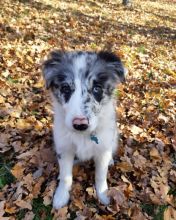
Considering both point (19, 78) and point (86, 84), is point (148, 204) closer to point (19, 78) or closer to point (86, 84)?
point (86, 84)

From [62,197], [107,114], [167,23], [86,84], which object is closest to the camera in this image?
[86,84]

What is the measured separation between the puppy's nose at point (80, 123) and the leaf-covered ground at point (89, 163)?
130 centimetres

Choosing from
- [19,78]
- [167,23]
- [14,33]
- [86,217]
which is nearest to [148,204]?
[86,217]

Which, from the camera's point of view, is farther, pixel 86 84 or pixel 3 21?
pixel 3 21

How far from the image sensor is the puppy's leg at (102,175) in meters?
4.24

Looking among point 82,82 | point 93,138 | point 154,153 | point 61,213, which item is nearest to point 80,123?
point 82,82

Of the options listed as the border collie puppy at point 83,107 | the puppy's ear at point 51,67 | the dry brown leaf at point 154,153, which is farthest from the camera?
the dry brown leaf at point 154,153

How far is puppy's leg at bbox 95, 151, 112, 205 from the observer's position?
424 centimetres

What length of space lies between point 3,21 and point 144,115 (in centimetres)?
533

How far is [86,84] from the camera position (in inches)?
137

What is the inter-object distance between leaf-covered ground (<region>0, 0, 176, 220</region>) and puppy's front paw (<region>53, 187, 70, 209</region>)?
0.23 ft

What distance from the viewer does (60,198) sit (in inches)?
171

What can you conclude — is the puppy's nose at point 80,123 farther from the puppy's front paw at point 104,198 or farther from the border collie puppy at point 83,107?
the puppy's front paw at point 104,198

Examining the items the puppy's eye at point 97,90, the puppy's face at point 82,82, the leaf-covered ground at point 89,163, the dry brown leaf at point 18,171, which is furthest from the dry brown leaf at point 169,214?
the dry brown leaf at point 18,171
